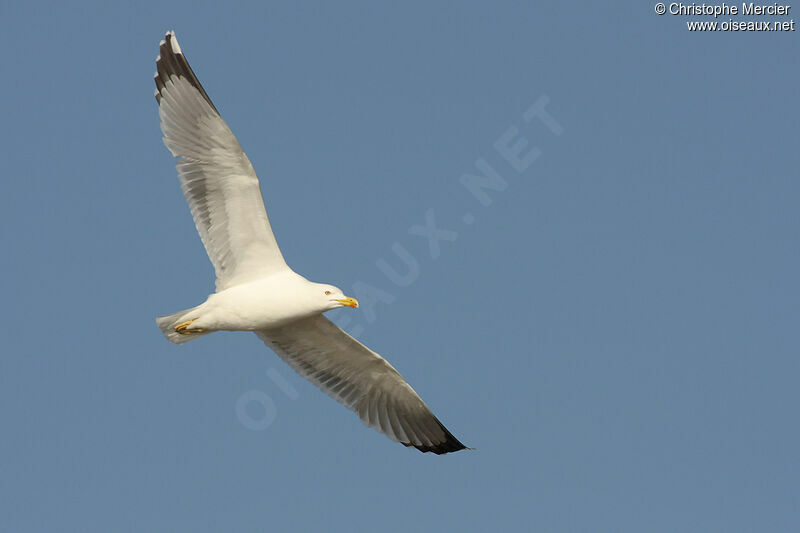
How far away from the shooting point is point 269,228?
42.7 ft

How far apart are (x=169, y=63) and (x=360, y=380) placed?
4430 millimetres

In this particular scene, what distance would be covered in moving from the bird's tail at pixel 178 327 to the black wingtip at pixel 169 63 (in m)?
2.46

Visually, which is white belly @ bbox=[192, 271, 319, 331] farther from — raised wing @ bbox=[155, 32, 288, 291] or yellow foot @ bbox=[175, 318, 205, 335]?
raised wing @ bbox=[155, 32, 288, 291]

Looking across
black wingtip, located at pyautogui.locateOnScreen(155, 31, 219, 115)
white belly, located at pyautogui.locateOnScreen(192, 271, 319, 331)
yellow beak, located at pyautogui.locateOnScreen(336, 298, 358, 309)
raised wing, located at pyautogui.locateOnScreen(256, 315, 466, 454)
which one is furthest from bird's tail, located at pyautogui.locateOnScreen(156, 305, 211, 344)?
black wingtip, located at pyautogui.locateOnScreen(155, 31, 219, 115)

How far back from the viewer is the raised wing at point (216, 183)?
12930 millimetres

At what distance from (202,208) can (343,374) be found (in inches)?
110

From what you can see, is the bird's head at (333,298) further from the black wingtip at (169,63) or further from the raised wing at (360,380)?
the black wingtip at (169,63)

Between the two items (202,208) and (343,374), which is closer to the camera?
(202,208)

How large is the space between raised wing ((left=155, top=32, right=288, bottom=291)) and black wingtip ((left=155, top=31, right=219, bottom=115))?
11 millimetres

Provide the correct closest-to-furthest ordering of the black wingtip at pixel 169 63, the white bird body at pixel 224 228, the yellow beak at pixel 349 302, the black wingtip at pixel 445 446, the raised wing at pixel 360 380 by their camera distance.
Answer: the yellow beak at pixel 349 302 < the white bird body at pixel 224 228 < the black wingtip at pixel 169 63 < the raised wing at pixel 360 380 < the black wingtip at pixel 445 446

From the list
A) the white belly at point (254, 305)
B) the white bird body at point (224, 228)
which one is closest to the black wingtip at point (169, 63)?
the white bird body at point (224, 228)

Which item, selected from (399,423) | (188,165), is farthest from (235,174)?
(399,423)

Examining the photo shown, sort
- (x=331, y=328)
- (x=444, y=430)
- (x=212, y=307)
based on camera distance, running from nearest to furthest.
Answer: (x=212, y=307), (x=331, y=328), (x=444, y=430)

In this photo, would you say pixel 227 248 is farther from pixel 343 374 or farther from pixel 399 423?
pixel 399 423
